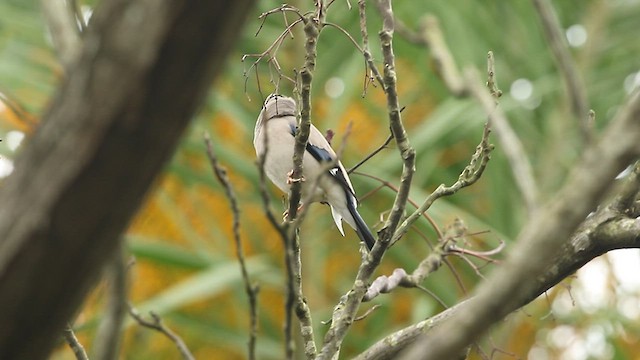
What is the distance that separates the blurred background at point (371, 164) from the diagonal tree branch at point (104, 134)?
4012 millimetres

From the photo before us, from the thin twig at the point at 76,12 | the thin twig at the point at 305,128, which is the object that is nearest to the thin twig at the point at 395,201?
the thin twig at the point at 305,128

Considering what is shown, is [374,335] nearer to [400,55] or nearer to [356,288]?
[400,55]

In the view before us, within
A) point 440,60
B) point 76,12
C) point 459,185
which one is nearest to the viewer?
point 76,12

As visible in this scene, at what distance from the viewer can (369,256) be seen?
2.29 m

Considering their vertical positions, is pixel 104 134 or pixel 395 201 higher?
pixel 395 201

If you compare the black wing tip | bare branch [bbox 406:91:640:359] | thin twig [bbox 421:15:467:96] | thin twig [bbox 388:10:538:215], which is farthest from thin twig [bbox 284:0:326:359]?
thin twig [bbox 421:15:467:96]

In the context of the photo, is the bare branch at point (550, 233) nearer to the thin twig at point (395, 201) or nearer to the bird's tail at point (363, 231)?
the thin twig at point (395, 201)

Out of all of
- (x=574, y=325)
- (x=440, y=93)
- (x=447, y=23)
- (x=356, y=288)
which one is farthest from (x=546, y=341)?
(x=356, y=288)

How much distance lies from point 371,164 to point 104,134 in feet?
15.6

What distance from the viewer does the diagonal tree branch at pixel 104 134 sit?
3.41 feet

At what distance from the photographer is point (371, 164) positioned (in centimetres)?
576

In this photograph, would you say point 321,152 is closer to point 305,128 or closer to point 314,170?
point 314,170

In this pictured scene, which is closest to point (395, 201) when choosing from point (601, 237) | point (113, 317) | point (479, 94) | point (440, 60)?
point (601, 237)

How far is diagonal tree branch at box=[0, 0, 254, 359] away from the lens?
1.04 metres
